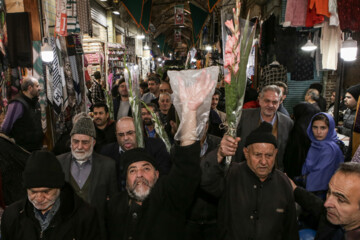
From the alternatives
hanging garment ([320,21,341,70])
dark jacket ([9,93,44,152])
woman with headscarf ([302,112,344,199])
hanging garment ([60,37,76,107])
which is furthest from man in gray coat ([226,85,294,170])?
hanging garment ([60,37,76,107])

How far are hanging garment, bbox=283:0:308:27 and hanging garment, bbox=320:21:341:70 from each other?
0.88 m

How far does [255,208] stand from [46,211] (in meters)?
1.51

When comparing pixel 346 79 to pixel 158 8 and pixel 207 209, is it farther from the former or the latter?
pixel 158 8

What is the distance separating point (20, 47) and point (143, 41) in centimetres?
1817

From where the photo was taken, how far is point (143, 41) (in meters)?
22.2

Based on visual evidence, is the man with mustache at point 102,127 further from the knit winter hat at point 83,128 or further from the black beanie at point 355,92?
the black beanie at point 355,92

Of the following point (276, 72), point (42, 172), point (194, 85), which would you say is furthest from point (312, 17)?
point (42, 172)

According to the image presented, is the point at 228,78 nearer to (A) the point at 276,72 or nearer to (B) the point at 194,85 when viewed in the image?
(B) the point at 194,85

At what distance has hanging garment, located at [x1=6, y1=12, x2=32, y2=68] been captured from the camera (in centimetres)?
474

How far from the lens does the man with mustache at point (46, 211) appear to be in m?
1.76

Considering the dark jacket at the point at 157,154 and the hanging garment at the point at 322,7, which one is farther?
the hanging garment at the point at 322,7

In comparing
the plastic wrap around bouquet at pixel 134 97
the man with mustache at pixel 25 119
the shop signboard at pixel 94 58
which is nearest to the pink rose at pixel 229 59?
the plastic wrap around bouquet at pixel 134 97

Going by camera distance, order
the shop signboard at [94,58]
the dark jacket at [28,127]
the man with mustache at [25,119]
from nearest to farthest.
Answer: the man with mustache at [25,119]
the dark jacket at [28,127]
the shop signboard at [94,58]

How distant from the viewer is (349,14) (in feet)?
14.7
